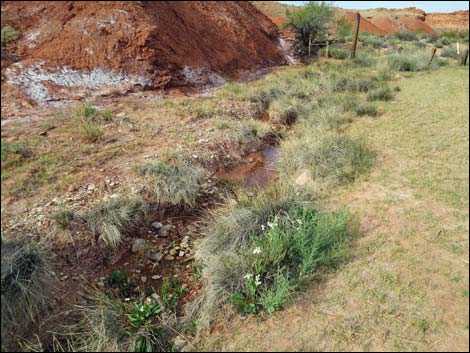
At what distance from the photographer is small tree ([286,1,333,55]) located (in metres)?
16.4

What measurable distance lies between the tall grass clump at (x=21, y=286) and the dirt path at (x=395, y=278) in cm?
158

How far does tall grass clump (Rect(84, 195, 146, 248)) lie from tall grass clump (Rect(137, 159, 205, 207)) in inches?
13.1

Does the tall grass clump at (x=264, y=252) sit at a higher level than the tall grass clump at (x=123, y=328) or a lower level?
higher

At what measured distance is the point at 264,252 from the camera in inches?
119

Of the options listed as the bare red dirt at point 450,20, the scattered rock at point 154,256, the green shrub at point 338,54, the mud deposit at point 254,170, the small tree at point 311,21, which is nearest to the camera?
the scattered rock at point 154,256

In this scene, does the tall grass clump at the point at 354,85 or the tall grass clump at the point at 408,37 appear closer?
the tall grass clump at the point at 354,85

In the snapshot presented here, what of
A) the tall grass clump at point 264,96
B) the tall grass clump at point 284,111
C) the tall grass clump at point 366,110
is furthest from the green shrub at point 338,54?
the tall grass clump at point 366,110

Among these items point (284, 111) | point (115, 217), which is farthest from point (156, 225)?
point (284, 111)

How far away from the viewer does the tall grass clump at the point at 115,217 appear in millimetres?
3816

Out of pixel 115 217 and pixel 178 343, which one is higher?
pixel 115 217

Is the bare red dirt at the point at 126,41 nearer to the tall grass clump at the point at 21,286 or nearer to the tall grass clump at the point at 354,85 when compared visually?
the tall grass clump at the point at 354,85

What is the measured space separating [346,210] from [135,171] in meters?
3.15

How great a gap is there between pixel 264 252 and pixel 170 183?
2198 mm

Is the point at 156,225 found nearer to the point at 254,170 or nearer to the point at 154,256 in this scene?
the point at 154,256
